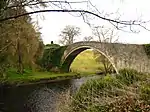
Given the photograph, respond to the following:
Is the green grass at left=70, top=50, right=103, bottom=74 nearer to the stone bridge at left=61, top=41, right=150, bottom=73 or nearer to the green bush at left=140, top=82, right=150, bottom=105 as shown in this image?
the stone bridge at left=61, top=41, right=150, bottom=73

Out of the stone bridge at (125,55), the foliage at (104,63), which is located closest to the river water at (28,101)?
the stone bridge at (125,55)

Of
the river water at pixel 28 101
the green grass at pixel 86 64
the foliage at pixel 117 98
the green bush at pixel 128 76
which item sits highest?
the green grass at pixel 86 64

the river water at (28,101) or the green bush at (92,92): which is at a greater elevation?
the green bush at (92,92)

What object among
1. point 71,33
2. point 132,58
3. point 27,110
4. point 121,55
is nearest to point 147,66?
point 132,58

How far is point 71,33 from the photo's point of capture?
3778 centimetres

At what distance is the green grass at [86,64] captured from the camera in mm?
26628

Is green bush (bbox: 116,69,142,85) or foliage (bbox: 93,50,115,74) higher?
foliage (bbox: 93,50,115,74)

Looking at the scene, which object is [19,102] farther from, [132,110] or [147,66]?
[147,66]

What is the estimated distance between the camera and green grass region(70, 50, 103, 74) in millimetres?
26628

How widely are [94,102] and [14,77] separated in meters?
13.8

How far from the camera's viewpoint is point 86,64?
28766mm

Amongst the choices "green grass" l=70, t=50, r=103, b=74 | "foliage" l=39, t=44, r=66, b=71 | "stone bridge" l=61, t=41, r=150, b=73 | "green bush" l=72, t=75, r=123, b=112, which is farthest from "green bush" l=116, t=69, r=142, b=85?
"foliage" l=39, t=44, r=66, b=71

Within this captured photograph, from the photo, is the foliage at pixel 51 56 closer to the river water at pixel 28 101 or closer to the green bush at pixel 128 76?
the river water at pixel 28 101

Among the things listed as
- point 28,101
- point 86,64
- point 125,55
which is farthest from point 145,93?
point 86,64
